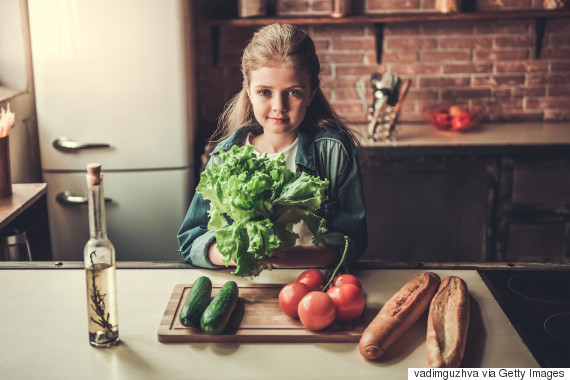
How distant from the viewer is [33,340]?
1305mm

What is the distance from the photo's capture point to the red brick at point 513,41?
3.63 metres

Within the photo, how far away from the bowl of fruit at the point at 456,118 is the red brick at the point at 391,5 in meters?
0.60

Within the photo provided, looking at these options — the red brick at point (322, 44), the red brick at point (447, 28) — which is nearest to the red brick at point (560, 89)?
the red brick at point (447, 28)

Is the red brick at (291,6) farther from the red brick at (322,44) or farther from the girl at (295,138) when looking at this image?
the girl at (295,138)

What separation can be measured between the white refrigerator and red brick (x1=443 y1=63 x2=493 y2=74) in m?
1.51

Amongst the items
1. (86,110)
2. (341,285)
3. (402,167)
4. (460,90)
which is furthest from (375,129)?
(341,285)

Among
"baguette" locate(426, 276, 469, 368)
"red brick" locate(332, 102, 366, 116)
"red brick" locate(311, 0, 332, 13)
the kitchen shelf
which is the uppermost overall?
"red brick" locate(311, 0, 332, 13)

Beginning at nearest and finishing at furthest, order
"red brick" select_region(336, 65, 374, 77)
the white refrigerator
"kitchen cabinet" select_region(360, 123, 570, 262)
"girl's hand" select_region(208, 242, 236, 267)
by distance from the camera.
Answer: "girl's hand" select_region(208, 242, 236, 267) → the white refrigerator → "kitchen cabinet" select_region(360, 123, 570, 262) → "red brick" select_region(336, 65, 374, 77)

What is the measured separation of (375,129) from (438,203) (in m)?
0.49

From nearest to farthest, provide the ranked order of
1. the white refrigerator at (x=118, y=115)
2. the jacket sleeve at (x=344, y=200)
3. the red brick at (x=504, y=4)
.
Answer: the jacket sleeve at (x=344, y=200) → the white refrigerator at (x=118, y=115) → the red brick at (x=504, y=4)

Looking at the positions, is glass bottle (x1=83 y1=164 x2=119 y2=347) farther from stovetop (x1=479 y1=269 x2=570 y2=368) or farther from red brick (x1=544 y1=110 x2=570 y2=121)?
red brick (x1=544 y1=110 x2=570 y2=121)

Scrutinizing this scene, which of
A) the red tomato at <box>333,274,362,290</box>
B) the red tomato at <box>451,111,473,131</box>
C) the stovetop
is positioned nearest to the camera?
the stovetop

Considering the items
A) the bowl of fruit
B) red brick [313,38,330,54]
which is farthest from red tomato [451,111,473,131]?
red brick [313,38,330,54]

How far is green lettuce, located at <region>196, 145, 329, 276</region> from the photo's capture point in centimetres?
134
